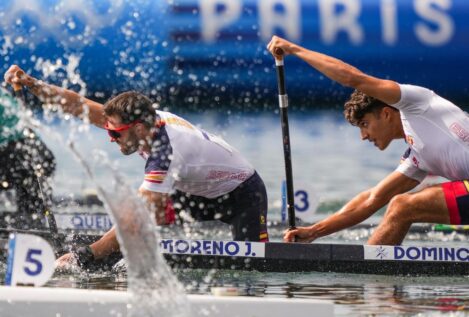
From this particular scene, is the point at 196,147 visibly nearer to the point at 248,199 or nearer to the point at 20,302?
the point at 248,199

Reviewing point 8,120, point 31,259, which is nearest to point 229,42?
point 8,120

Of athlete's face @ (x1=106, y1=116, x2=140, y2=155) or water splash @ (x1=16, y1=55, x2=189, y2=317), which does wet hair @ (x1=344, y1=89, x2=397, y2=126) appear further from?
water splash @ (x1=16, y1=55, x2=189, y2=317)

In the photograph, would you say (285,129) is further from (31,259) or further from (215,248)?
(31,259)

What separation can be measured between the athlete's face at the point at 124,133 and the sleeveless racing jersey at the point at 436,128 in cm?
135

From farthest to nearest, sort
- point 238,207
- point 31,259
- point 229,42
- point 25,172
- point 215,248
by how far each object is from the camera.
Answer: point 229,42, point 25,172, point 215,248, point 238,207, point 31,259

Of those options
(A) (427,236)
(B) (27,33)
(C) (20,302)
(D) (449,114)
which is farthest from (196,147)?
(B) (27,33)

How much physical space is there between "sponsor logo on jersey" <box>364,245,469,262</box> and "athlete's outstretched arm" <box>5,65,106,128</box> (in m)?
1.66

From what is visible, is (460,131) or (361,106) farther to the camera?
(361,106)

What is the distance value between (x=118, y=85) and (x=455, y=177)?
26.4 ft

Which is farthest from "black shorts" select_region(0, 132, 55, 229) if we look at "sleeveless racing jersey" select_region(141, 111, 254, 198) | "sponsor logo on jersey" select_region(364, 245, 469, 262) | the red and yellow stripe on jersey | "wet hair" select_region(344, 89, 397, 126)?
"wet hair" select_region(344, 89, 397, 126)

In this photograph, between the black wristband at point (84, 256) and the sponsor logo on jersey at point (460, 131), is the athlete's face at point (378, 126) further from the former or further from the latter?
the black wristband at point (84, 256)

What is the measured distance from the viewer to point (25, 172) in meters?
9.57

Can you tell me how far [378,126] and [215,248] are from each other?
3.93 ft

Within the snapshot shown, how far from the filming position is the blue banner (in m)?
14.0
